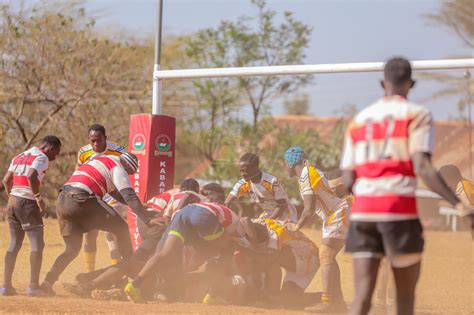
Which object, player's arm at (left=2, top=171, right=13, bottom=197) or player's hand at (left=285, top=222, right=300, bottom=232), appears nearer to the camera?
player's arm at (left=2, top=171, right=13, bottom=197)

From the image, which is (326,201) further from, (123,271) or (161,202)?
(123,271)

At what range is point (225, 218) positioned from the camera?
1038 cm

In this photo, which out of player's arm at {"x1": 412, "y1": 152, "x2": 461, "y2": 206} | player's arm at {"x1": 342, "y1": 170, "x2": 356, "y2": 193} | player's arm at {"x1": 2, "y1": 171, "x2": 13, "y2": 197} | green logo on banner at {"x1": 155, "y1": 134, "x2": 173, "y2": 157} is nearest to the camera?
player's arm at {"x1": 412, "y1": 152, "x2": 461, "y2": 206}

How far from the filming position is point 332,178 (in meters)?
11.1

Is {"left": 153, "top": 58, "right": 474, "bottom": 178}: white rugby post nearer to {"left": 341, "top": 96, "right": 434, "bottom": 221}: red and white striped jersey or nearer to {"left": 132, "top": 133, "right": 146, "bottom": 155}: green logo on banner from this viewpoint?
{"left": 132, "top": 133, "right": 146, "bottom": 155}: green logo on banner

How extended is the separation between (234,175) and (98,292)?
53.5 ft

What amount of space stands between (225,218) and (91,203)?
1535mm

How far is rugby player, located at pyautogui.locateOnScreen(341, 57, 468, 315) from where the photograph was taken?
19.3ft

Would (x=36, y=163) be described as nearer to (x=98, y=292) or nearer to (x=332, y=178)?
(x=98, y=292)

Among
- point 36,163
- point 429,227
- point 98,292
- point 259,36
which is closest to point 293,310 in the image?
point 98,292

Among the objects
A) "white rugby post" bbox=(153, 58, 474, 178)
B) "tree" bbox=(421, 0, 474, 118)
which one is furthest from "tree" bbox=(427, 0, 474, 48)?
"white rugby post" bbox=(153, 58, 474, 178)

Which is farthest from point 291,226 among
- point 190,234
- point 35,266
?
point 35,266

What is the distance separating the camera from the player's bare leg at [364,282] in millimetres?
5965

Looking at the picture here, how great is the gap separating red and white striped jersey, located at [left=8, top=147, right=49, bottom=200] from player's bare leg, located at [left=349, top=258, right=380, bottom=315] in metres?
5.48
